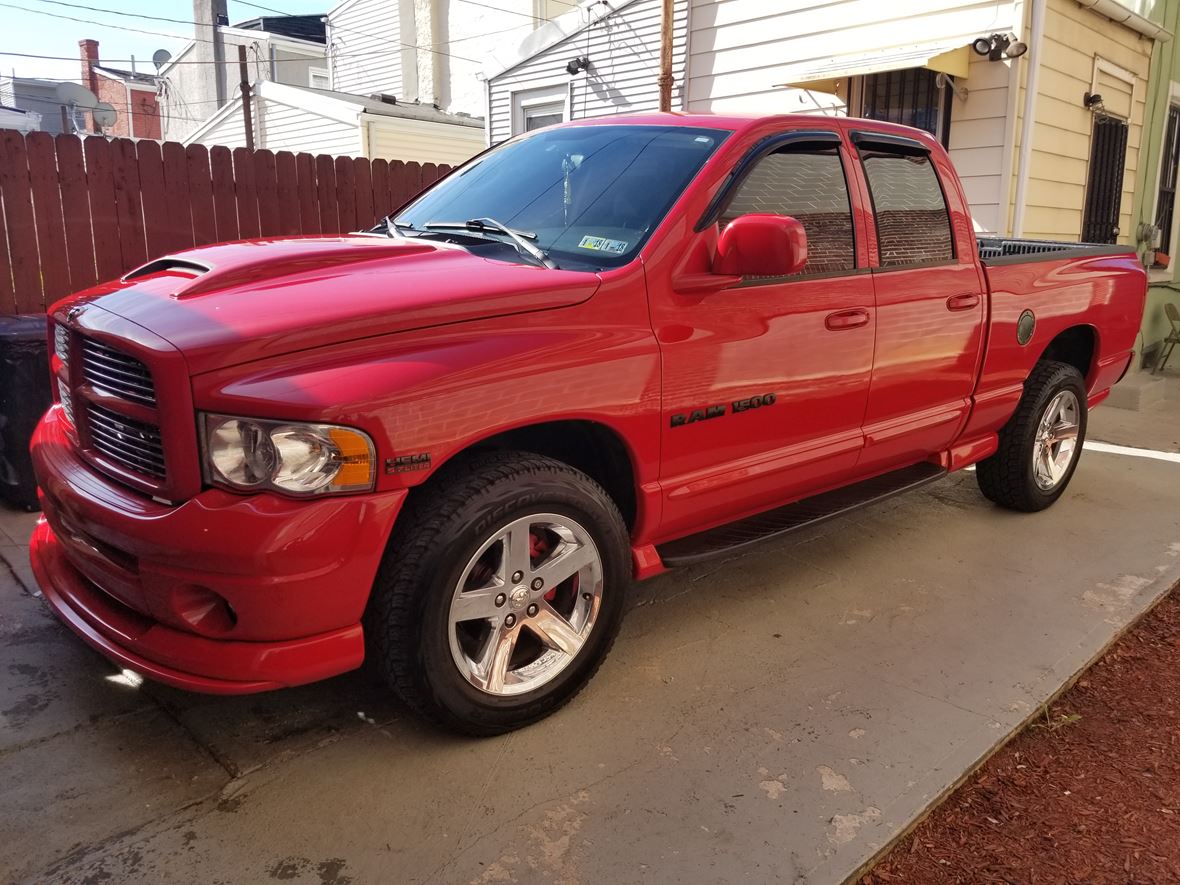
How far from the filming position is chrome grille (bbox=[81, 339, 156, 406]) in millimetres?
2381

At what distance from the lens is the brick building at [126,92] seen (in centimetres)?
3794

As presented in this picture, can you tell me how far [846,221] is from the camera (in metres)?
3.70

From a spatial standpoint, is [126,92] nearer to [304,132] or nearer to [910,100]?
[304,132]

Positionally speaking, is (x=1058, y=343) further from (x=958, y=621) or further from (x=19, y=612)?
(x=19, y=612)

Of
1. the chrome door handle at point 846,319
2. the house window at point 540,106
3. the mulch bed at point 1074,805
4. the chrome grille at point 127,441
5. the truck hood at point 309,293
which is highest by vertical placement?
the house window at point 540,106

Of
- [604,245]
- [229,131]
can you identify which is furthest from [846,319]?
[229,131]

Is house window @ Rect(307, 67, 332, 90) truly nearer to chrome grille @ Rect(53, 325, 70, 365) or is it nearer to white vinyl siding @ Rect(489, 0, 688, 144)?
white vinyl siding @ Rect(489, 0, 688, 144)

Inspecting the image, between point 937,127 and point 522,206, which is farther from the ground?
point 937,127

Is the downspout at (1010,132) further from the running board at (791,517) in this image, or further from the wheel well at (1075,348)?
the running board at (791,517)

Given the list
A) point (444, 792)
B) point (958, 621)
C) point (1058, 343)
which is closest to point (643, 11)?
point (1058, 343)

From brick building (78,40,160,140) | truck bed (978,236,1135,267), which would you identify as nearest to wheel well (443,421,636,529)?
truck bed (978,236,1135,267)

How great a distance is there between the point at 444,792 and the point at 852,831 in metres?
1.11

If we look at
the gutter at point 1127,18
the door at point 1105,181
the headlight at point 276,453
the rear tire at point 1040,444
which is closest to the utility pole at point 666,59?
the gutter at point 1127,18

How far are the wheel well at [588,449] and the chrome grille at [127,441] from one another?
3.00 feet
